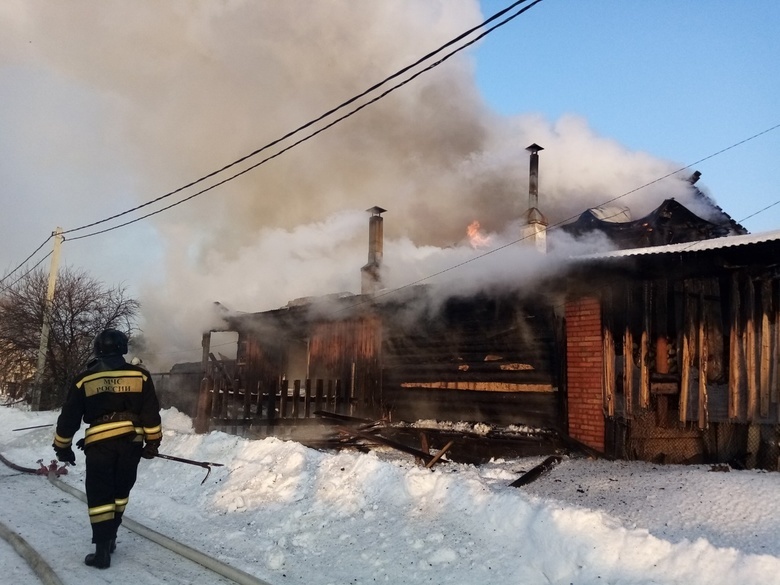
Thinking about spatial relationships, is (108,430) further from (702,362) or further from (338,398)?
(338,398)

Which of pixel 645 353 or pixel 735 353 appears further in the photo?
pixel 645 353

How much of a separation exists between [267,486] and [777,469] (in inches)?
214

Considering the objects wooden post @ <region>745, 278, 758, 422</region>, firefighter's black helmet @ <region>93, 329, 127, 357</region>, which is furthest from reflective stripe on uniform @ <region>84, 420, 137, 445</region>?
wooden post @ <region>745, 278, 758, 422</region>

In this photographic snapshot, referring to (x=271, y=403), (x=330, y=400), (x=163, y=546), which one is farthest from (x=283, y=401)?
(x=163, y=546)

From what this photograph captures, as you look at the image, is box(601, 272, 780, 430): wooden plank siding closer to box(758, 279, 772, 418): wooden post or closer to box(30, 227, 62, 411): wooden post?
box(758, 279, 772, 418): wooden post

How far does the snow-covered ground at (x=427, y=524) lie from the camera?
3635 millimetres

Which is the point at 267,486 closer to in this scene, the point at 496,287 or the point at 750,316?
the point at 496,287

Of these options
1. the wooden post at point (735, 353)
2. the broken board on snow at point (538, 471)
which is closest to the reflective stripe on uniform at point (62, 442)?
the broken board on snow at point (538, 471)

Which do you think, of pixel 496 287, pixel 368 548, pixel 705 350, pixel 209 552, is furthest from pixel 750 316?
pixel 209 552

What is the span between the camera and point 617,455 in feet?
21.2

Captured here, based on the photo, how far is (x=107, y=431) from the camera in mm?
4082

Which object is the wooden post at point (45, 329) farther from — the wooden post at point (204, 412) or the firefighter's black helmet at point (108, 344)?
the firefighter's black helmet at point (108, 344)

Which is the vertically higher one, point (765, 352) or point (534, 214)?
point (534, 214)

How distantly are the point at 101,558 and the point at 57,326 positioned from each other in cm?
1582
